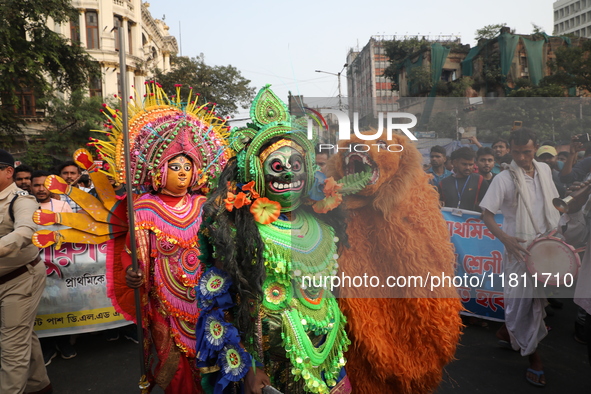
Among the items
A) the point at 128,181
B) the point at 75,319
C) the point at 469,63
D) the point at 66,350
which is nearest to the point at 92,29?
the point at 469,63

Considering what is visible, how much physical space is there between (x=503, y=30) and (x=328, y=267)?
43.5 feet

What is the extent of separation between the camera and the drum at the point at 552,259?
7.93 feet

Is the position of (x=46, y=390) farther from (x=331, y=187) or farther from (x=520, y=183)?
(x=520, y=183)

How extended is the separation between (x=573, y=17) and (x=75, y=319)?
81.6m

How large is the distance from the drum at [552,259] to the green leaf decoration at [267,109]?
164 cm

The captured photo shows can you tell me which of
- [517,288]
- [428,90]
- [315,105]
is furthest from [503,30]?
[315,105]

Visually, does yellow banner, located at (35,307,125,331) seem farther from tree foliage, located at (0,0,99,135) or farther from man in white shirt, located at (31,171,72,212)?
tree foliage, located at (0,0,99,135)

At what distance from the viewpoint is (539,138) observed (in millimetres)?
2611

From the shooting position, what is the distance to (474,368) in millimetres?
3684

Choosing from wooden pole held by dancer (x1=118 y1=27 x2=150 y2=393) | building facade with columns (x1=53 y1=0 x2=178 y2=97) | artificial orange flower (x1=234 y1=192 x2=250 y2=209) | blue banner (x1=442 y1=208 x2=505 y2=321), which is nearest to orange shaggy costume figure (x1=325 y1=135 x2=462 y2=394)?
artificial orange flower (x1=234 y1=192 x2=250 y2=209)

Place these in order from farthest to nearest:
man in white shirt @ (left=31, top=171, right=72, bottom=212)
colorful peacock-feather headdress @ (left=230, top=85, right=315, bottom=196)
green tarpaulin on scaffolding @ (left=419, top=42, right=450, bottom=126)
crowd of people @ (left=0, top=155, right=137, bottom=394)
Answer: green tarpaulin on scaffolding @ (left=419, top=42, right=450, bottom=126) < man in white shirt @ (left=31, top=171, right=72, bottom=212) < crowd of people @ (left=0, top=155, right=137, bottom=394) < colorful peacock-feather headdress @ (left=230, top=85, right=315, bottom=196)

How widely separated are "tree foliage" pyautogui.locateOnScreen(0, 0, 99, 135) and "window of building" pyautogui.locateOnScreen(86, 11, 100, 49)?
48.6 ft

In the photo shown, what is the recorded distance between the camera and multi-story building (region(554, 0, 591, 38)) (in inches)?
2436

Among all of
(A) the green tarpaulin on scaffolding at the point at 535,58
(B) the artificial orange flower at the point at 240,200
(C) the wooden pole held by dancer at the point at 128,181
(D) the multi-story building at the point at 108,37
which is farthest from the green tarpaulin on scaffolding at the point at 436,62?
(D) the multi-story building at the point at 108,37
